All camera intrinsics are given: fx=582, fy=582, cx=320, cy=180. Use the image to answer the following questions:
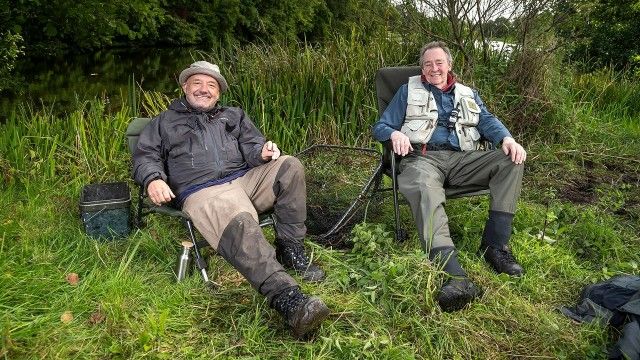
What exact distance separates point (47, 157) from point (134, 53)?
14716mm

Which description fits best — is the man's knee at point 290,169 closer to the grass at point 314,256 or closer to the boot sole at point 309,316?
the grass at point 314,256

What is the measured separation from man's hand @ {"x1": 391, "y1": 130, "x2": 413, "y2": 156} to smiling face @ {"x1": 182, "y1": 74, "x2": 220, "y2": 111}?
1.10 meters

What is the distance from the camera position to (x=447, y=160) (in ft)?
11.8

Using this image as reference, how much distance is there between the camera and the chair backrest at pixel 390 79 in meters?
4.16

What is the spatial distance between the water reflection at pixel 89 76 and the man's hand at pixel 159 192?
5890 millimetres

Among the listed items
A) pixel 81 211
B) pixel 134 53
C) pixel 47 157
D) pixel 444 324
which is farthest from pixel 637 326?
pixel 134 53

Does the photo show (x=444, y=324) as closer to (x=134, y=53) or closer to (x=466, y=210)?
(x=466, y=210)

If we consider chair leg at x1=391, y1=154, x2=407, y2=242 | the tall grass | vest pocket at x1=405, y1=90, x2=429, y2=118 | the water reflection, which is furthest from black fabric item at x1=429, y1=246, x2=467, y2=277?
the water reflection

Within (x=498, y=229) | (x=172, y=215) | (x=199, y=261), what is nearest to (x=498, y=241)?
(x=498, y=229)

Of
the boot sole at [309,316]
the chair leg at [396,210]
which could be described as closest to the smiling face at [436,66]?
the chair leg at [396,210]

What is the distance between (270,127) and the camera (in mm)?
5270

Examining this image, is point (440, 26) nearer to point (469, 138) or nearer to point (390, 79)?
point (390, 79)

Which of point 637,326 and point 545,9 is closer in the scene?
point 637,326

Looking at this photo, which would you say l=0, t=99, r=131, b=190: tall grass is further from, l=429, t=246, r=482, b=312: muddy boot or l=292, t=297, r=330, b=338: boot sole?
l=429, t=246, r=482, b=312: muddy boot
